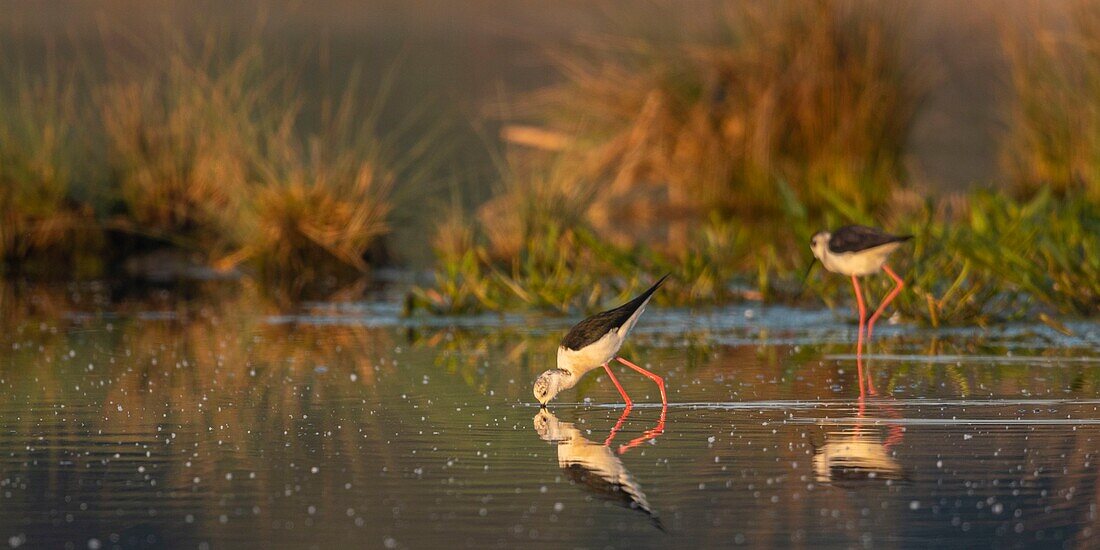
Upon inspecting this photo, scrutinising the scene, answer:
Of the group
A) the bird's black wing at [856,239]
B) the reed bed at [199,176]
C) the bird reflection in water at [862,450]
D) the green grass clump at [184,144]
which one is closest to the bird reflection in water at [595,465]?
the bird reflection in water at [862,450]

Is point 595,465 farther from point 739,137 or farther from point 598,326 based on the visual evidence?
point 739,137

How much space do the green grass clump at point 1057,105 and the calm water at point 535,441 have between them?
446 cm

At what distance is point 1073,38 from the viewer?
13.9 meters

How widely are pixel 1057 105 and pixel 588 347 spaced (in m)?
9.14

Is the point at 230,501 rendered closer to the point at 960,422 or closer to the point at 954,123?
the point at 960,422

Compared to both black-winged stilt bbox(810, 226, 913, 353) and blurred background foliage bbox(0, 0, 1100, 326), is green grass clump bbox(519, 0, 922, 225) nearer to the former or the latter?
blurred background foliage bbox(0, 0, 1100, 326)

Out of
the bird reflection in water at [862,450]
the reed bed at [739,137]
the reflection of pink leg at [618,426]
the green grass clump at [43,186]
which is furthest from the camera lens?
the green grass clump at [43,186]

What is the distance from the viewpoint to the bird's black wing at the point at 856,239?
30.0ft

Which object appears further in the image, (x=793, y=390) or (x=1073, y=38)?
(x=1073, y=38)

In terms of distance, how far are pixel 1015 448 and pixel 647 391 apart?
210 cm

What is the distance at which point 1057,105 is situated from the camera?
15477 millimetres

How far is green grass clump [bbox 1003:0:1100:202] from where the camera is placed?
1395cm

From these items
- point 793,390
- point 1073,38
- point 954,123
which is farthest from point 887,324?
point 954,123

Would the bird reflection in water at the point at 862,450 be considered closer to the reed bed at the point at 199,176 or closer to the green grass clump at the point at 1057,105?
the green grass clump at the point at 1057,105
